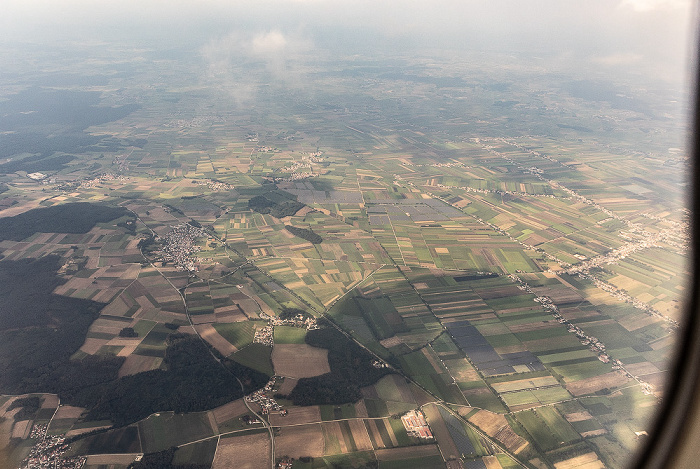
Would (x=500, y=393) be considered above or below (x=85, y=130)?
above

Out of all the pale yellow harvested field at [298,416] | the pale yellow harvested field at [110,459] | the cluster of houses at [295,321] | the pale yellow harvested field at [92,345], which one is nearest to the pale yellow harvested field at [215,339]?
the cluster of houses at [295,321]

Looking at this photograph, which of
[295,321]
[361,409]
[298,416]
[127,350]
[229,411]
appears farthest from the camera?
[295,321]

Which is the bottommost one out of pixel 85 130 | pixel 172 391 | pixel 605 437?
pixel 85 130

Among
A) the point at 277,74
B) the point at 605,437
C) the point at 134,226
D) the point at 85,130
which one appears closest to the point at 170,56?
the point at 277,74

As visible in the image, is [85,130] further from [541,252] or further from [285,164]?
[541,252]

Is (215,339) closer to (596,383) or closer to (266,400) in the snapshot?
(266,400)

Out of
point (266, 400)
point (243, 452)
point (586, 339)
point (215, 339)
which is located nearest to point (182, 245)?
point (215, 339)

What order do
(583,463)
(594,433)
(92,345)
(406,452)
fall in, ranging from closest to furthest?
(583,463) → (406,452) → (594,433) → (92,345)
